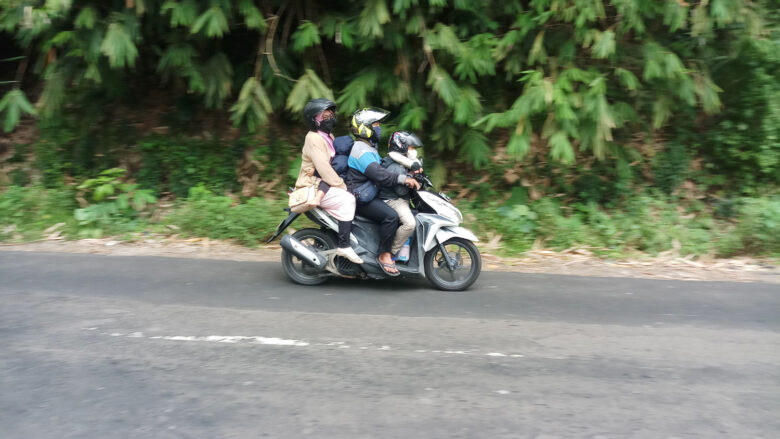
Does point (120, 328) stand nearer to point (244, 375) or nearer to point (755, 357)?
point (244, 375)

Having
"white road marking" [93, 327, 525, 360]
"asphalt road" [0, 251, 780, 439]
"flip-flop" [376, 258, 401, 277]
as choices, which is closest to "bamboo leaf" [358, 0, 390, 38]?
"flip-flop" [376, 258, 401, 277]

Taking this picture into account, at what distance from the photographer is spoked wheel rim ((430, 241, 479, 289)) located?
23.0ft

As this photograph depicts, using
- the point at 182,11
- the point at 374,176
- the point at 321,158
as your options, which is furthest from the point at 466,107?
the point at 182,11

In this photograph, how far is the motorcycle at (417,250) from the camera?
700cm

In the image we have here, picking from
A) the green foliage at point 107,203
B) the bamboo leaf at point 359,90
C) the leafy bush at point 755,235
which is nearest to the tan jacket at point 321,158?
the bamboo leaf at point 359,90

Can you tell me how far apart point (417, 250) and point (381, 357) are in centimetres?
219

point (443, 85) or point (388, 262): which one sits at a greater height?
point (443, 85)

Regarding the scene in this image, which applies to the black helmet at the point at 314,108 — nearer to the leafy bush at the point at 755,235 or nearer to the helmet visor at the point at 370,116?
the helmet visor at the point at 370,116

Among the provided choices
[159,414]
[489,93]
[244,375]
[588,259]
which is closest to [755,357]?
[588,259]

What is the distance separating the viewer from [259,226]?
9.20m

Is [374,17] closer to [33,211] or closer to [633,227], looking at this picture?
[633,227]

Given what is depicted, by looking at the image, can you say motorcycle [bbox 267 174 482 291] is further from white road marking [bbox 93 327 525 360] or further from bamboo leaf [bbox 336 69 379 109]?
bamboo leaf [bbox 336 69 379 109]

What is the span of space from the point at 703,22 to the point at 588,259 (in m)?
3.45

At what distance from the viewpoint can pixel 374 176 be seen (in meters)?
6.84
